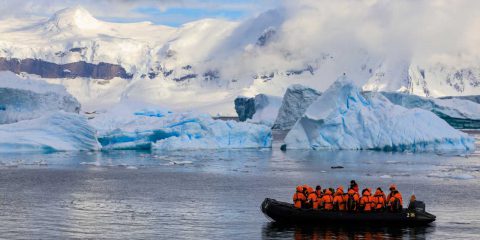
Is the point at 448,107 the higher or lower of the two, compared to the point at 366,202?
higher

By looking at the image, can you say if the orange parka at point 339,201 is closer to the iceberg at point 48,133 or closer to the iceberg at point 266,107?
the iceberg at point 48,133

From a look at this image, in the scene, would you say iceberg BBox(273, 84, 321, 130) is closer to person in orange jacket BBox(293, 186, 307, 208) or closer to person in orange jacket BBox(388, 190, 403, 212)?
person in orange jacket BBox(388, 190, 403, 212)

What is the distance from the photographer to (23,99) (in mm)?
113812

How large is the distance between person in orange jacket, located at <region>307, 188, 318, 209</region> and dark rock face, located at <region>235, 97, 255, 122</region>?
133 m

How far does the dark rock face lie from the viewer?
17025 centimetres

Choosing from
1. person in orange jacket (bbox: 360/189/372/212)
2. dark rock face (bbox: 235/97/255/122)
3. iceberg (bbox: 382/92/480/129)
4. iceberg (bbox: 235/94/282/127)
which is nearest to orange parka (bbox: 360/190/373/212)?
person in orange jacket (bbox: 360/189/372/212)

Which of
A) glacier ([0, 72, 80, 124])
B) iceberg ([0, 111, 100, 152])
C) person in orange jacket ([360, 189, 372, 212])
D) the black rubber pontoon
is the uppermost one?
glacier ([0, 72, 80, 124])

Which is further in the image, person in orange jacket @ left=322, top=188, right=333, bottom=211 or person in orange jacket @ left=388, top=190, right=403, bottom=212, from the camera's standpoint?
person in orange jacket @ left=388, top=190, right=403, bottom=212

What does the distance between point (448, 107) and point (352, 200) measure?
9890 cm

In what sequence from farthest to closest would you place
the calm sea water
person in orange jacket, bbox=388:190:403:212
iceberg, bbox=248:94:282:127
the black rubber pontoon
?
1. iceberg, bbox=248:94:282:127
2. person in orange jacket, bbox=388:190:403:212
3. the black rubber pontoon
4. the calm sea water

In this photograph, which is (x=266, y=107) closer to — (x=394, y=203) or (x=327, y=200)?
(x=394, y=203)

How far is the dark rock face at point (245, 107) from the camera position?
170250mm

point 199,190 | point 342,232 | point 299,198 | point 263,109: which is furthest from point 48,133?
point 263,109

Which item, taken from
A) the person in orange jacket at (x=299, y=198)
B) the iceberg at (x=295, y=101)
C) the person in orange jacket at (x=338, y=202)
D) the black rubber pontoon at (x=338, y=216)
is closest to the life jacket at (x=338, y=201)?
the person in orange jacket at (x=338, y=202)
